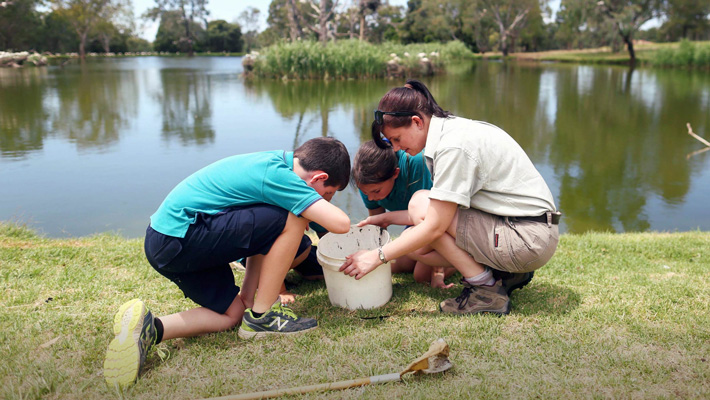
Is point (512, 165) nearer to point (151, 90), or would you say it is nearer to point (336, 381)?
point (336, 381)

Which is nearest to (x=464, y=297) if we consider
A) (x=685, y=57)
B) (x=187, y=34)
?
(x=685, y=57)

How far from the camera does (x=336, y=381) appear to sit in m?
1.76

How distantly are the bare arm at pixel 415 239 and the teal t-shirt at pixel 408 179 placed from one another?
0.59 m

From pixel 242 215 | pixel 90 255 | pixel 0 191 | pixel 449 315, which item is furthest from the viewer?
pixel 0 191

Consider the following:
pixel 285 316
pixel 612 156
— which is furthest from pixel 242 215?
pixel 612 156

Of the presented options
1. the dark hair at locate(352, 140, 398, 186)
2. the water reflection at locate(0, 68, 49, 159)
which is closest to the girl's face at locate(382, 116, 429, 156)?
the dark hair at locate(352, 140, 398, 186)

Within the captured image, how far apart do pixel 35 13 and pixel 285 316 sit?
41.3 m

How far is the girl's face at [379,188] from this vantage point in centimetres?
258

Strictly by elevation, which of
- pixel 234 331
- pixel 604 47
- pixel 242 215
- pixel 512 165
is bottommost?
pixel 234 331

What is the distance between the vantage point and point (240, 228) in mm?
1973

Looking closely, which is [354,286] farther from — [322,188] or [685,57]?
[685,57]

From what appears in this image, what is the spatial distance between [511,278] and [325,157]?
40.5 inches

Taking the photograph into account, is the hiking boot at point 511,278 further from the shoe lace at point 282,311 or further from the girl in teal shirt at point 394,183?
the shoe lace at point 282,311

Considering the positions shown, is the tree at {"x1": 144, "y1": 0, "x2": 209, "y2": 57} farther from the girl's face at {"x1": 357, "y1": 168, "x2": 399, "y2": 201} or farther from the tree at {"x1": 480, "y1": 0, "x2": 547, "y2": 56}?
the girl's face at {"x1": 357, "y1": 168, "x2": 399, "y2": 201}
